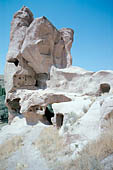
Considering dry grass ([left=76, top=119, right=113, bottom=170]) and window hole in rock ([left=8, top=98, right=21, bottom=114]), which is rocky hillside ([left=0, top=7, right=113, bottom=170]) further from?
dry grass ([left=76, top=119, right=113, bottom=170])

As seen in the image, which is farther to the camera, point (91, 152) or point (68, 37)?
point (68, 37)

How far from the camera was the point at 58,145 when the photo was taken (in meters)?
4.79

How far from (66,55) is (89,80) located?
16.0 feet

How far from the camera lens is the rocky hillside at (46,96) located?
182 inches

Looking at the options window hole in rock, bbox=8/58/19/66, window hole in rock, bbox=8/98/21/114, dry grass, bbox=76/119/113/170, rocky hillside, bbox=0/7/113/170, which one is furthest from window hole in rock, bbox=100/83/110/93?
window hole in rock, bbox=8/58/19/66

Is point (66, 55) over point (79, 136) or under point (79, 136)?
over

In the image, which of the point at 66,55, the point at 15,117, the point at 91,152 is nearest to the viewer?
the point at 91,152

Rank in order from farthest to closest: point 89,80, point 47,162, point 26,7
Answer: point 26,7 → point 89,80 → point 47,162

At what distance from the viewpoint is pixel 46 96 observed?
35.7 feet

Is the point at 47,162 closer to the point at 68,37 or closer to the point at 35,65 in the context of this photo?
the point at 35,65

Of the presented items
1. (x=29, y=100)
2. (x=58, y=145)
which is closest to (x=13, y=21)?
(x=29, y=100)

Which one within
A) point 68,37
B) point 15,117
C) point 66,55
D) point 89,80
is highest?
point 68,37

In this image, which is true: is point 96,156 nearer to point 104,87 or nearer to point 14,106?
point 104,87

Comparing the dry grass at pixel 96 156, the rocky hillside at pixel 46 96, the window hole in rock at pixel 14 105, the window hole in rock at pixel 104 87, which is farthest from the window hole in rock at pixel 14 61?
the dry grass at pixel 96 156
